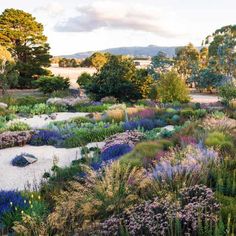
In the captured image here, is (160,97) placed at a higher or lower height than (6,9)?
lower

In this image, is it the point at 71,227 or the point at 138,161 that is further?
the point at 138,161

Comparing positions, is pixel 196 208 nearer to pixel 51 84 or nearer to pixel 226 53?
pixel 51 84

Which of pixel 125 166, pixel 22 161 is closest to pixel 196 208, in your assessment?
pixel 125 166

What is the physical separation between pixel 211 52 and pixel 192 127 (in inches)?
1569

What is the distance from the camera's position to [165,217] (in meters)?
5.20

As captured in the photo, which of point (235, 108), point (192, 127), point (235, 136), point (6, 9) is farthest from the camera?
point (6, 9)

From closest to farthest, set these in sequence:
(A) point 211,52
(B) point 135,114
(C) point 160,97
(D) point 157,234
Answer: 1. (D) point 157,234
2. (B) point 135,114
3. (C) point 160,97
4. (A) point 211,52

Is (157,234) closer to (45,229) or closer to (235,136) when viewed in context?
(45,229)

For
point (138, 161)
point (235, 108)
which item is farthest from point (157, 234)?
point (235, 108)

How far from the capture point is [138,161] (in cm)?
846

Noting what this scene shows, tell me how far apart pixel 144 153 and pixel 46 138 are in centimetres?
522

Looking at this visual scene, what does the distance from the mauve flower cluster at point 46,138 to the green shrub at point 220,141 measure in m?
5.09

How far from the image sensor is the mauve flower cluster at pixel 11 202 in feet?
22.3

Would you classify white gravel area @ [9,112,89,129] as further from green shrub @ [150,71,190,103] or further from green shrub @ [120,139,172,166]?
green shrub @ [120,139,172,166]
